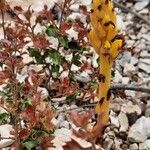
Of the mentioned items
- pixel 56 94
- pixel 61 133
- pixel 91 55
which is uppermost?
pixel 91 55

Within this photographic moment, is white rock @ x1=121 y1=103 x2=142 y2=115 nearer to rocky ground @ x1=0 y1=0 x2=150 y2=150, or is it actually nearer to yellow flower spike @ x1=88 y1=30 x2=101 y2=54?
rocky ground @ x1=0 y1=0 x2=150 y2=150

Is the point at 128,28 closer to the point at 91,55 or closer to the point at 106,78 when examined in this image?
the point at 91,55

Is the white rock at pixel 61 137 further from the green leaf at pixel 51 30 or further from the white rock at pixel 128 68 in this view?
the white rock at pixel 128 68

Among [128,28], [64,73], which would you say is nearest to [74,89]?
[64,73]

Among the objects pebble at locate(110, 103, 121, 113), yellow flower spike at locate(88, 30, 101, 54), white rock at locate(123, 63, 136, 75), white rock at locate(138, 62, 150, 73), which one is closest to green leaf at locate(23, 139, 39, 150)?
yellow flower spike at locate(88, 30, 101, 54)

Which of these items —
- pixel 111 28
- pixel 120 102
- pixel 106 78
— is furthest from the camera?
pixel 120 102

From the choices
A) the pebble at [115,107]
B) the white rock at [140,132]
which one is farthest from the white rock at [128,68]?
the white rock at [140,132]

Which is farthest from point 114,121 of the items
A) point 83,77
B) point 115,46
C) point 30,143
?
point 115,46
